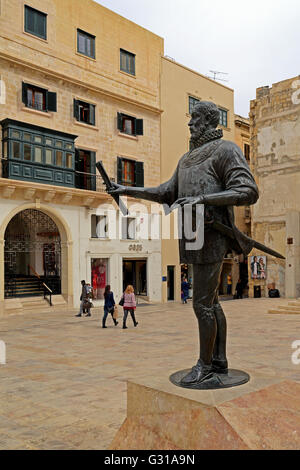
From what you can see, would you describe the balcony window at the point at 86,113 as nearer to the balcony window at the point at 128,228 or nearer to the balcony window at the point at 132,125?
the balcony window at the point at 132,125

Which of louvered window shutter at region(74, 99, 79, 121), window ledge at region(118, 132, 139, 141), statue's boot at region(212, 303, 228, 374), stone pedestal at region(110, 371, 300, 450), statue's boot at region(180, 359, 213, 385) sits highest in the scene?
louvered window shutter at region(74, 99, 79, 121)

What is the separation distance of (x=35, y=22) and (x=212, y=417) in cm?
2112

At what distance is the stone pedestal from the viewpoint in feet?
11.5

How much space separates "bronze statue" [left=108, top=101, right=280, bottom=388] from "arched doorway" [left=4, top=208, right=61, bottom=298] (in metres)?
16.8

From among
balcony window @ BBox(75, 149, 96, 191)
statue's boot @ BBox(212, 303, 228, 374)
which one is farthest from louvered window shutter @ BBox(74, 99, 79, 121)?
statue's boot @ BBox(212, 303, 228, 374)

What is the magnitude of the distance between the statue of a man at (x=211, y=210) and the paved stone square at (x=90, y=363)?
27.7 inches

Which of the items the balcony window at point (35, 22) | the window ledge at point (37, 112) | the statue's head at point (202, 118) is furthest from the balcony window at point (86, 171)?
the statue's head at point (202, 118)

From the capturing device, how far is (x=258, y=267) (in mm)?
29016

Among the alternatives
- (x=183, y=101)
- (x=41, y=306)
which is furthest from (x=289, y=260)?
(x=41, y=306)

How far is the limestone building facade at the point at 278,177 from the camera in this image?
27.0 meters

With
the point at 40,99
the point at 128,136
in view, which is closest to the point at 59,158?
the point at 40,99

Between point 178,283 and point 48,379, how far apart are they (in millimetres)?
19797

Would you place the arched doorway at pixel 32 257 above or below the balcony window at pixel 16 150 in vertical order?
below

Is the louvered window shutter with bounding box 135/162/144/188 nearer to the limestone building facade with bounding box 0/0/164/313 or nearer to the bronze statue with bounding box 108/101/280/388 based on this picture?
the limestone building facade with bounding box 0/0/164/313
